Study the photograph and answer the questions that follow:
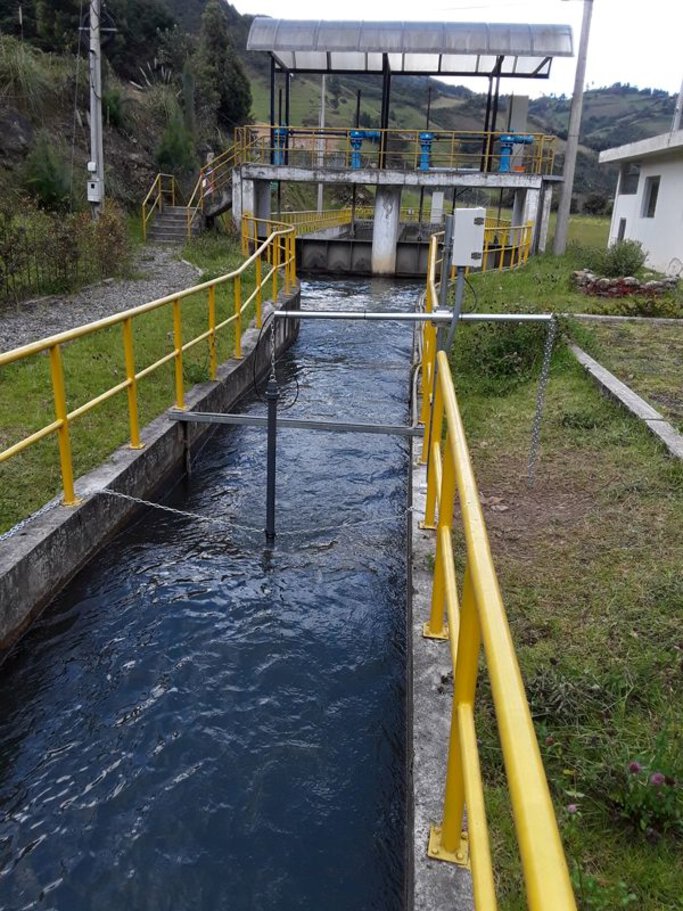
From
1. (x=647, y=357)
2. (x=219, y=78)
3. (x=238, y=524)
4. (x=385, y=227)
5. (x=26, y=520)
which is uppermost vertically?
(x=219, y=78)

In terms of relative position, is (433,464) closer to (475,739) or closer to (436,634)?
(436,634)

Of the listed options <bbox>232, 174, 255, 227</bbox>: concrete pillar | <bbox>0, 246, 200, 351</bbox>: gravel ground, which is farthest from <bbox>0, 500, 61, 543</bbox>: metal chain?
<bbox>232, 174, 255, 227</bbox>: concrete pillar

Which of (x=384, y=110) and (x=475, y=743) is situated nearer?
(x=475, y=743)

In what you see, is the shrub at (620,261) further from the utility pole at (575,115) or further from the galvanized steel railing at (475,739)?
the galvanized steel railing at (475,739)

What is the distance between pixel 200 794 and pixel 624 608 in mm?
2116

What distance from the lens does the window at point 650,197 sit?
1931 centimetres

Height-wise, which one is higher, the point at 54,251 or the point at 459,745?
the point at 54,251

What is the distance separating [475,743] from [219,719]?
2.13 meters

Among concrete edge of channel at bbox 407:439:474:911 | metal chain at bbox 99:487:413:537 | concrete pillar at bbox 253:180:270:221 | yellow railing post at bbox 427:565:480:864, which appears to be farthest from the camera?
concrete pillar at bbox 253:180:270:221

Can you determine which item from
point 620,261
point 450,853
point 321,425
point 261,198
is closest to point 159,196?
point 261,198

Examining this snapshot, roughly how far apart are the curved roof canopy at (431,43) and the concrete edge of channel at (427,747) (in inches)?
904

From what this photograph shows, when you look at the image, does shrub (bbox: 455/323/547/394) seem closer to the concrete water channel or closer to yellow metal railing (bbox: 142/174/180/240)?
the concrete water channel

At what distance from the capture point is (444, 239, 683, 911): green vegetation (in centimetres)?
233

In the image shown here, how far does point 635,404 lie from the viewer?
20.3 feet
